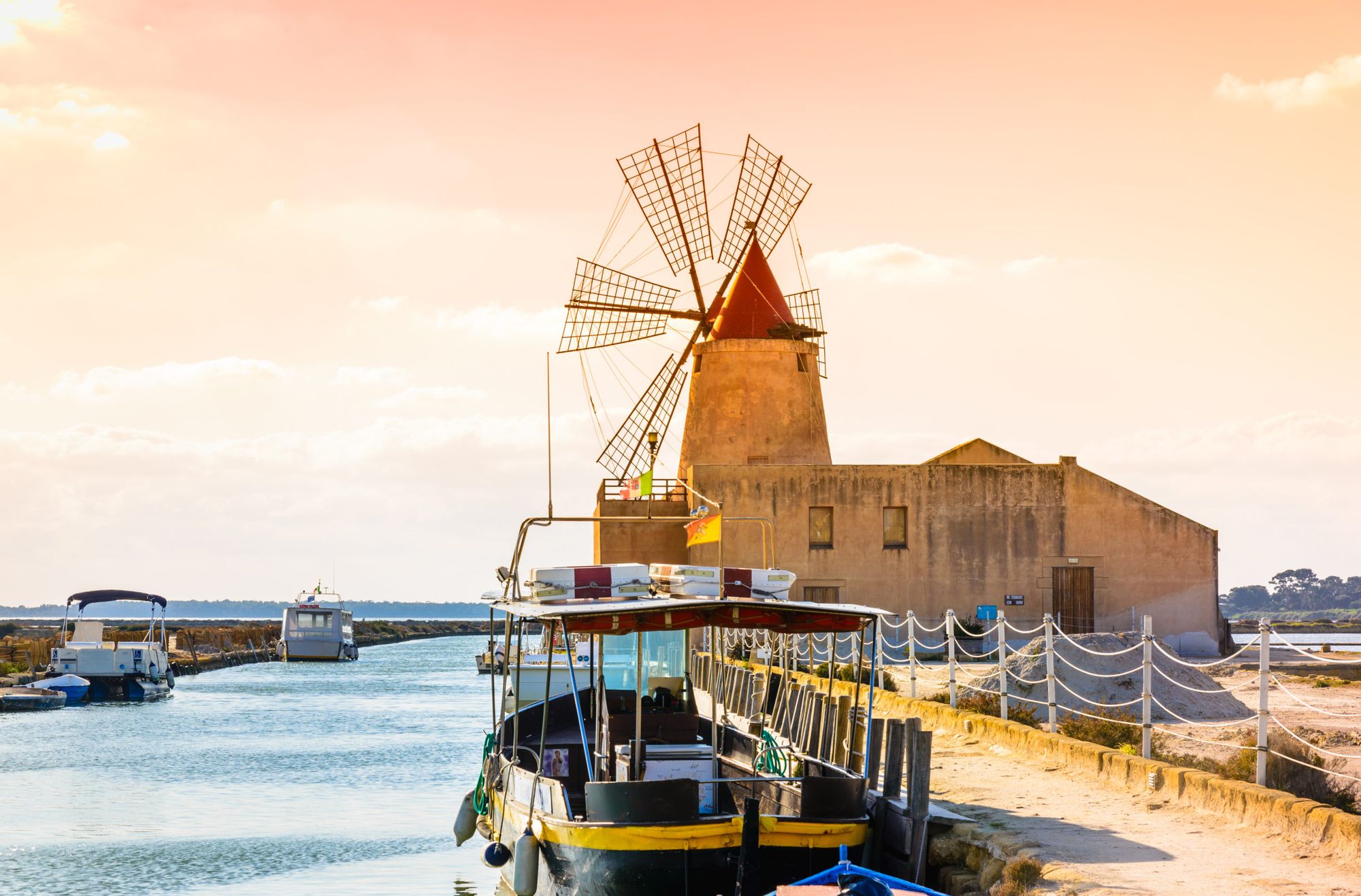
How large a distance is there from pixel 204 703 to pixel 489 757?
32.7m

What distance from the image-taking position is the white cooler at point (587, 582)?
1157 cm

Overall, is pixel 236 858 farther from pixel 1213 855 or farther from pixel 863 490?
pixel 863 490

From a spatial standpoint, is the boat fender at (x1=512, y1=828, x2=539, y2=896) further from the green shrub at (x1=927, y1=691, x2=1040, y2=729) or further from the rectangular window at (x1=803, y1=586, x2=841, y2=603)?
the rectangular window at (x1=803, y1=586, x2=841, y2=603)

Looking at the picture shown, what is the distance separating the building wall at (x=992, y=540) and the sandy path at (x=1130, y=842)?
2249cm

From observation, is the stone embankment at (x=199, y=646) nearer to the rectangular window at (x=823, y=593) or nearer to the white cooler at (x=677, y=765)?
the rectangular window at (x=823, y=593)

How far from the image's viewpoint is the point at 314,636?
71.7 m

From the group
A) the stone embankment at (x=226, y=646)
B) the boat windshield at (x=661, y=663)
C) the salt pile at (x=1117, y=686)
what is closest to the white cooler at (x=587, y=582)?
the boat windshield at (x=661, y=663)

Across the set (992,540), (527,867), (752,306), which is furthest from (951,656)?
(752,306)

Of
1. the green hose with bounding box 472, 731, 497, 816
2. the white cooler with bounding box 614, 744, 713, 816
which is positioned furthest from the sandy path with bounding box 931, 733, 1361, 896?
the green hose with bounding box 472, 731, 497, 816

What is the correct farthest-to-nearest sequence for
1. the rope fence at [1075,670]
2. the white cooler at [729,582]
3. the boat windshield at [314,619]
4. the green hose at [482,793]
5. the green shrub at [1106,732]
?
the boat windshield at [314,619] → the green hose at [482,793] → the green shrub at [1106,732] → the white cooler at [729,582] → the rope fence at [1075,670]

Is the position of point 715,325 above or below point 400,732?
above

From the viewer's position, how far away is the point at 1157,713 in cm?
1877

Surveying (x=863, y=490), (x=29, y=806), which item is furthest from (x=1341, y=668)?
(x=29, y=806)

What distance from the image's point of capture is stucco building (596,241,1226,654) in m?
36.2
